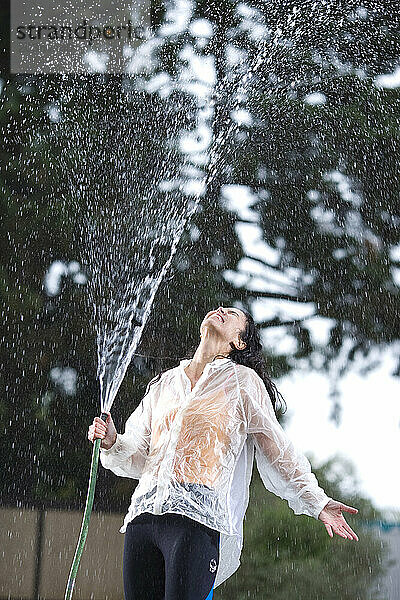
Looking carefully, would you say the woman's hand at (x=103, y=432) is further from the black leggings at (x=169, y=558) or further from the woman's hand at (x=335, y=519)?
the woman's hand at (x=335, y=519)

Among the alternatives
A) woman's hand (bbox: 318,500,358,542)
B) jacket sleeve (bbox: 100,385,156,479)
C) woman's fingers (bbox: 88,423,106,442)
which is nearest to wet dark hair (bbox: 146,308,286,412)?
jacket sleeve (bbox: 100,385,156,479)

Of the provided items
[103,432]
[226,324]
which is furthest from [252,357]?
[103,432]

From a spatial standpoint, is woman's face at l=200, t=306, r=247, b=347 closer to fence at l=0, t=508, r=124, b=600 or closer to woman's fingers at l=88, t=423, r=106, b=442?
woman's fingers at l=88, t=423, r=106, b=442

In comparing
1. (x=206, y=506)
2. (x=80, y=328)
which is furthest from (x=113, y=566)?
(x=206, y=506)

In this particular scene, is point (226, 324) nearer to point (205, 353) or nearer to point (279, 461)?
point (205, 353)

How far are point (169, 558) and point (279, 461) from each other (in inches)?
14.9

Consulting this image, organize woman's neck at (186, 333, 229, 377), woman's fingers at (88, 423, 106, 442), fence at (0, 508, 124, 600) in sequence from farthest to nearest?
1. fence at (0, 508, 124, 600)
2. woman's neck at (186, 333, 229, 377)
3. woman's fingers at (88, 423, 106, 442)

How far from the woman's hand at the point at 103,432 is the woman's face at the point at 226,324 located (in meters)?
0.36

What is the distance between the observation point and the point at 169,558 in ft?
6.01

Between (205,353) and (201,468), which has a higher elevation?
(205,353)

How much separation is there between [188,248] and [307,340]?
0.77 metres

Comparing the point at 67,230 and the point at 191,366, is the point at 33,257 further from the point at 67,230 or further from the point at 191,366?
the point at 191,366

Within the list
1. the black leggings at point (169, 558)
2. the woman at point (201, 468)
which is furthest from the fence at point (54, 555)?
the black leggings at point (169, 558)

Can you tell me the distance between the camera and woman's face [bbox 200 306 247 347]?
2.22 metres
